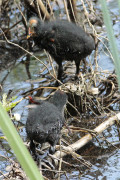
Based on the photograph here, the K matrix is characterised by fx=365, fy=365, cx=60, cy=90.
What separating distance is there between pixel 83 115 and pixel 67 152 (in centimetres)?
129

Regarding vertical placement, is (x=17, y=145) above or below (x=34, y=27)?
above

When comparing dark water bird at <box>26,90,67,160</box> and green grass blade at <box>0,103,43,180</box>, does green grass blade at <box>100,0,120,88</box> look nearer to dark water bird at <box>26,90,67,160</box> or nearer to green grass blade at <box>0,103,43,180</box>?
green grass blade at <box>0,103,43,180</box>

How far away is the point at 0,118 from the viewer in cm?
95

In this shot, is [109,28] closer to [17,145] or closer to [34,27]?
[17,145]

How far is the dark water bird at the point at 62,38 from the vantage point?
15.8 feet

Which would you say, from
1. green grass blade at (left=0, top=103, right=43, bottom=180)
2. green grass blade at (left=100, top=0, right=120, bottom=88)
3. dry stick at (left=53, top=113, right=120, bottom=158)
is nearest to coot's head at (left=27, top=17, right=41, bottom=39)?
dry stick at (left=53, top=113, right=120, bottom=158)

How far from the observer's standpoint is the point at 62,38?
15.9 ft

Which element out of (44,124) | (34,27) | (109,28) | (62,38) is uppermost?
(109,28)

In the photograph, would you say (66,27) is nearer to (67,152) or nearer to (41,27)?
(41,27)

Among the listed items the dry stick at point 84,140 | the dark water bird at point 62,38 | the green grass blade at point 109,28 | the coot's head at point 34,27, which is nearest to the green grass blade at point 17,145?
the green grass blade at point 109,28

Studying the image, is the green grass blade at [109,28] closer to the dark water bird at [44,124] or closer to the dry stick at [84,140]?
the dark water bird at [44,124]

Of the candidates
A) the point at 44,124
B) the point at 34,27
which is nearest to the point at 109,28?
the point at 44,124

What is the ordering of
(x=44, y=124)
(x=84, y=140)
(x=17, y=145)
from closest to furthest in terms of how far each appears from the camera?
(x=17, y=145) → (x=44, y=124) → (x=84, y=140)

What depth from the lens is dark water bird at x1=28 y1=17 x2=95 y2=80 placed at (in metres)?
4.80
